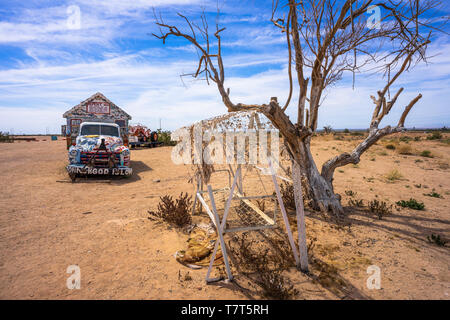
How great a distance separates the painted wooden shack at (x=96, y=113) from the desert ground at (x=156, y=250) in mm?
8167

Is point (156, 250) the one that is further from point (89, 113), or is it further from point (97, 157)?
point (89, 113)

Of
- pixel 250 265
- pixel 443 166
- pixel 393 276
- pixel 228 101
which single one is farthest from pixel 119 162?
pixel 443 166

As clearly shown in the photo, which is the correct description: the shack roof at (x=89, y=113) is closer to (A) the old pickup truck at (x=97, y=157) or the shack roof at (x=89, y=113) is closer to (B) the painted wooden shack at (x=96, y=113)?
(B) the painted wooden shack at (x=96, y=113)

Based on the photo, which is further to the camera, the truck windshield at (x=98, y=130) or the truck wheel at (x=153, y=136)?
the truck wheel at (x=153, y=136)

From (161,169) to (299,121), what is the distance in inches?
363

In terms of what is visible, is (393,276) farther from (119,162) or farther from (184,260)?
(119,162)

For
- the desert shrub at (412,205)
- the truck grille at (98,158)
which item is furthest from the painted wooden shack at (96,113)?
the desert shrub at (412,205)

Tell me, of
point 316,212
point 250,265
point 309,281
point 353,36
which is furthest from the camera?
point 316,212

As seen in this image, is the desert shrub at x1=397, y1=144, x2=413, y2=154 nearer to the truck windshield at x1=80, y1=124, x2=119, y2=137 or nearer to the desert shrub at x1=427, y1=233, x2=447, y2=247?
the desert shrub at x1=427, y1=233, x2=447, y2=247

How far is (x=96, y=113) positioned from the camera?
655 inches

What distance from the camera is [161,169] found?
13.1 metres

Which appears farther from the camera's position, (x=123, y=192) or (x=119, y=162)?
(x=119, y=162)

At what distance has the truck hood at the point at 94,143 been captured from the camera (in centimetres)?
1000

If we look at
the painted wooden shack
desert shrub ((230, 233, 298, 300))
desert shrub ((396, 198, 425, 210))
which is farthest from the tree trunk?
the painted wooden shack
